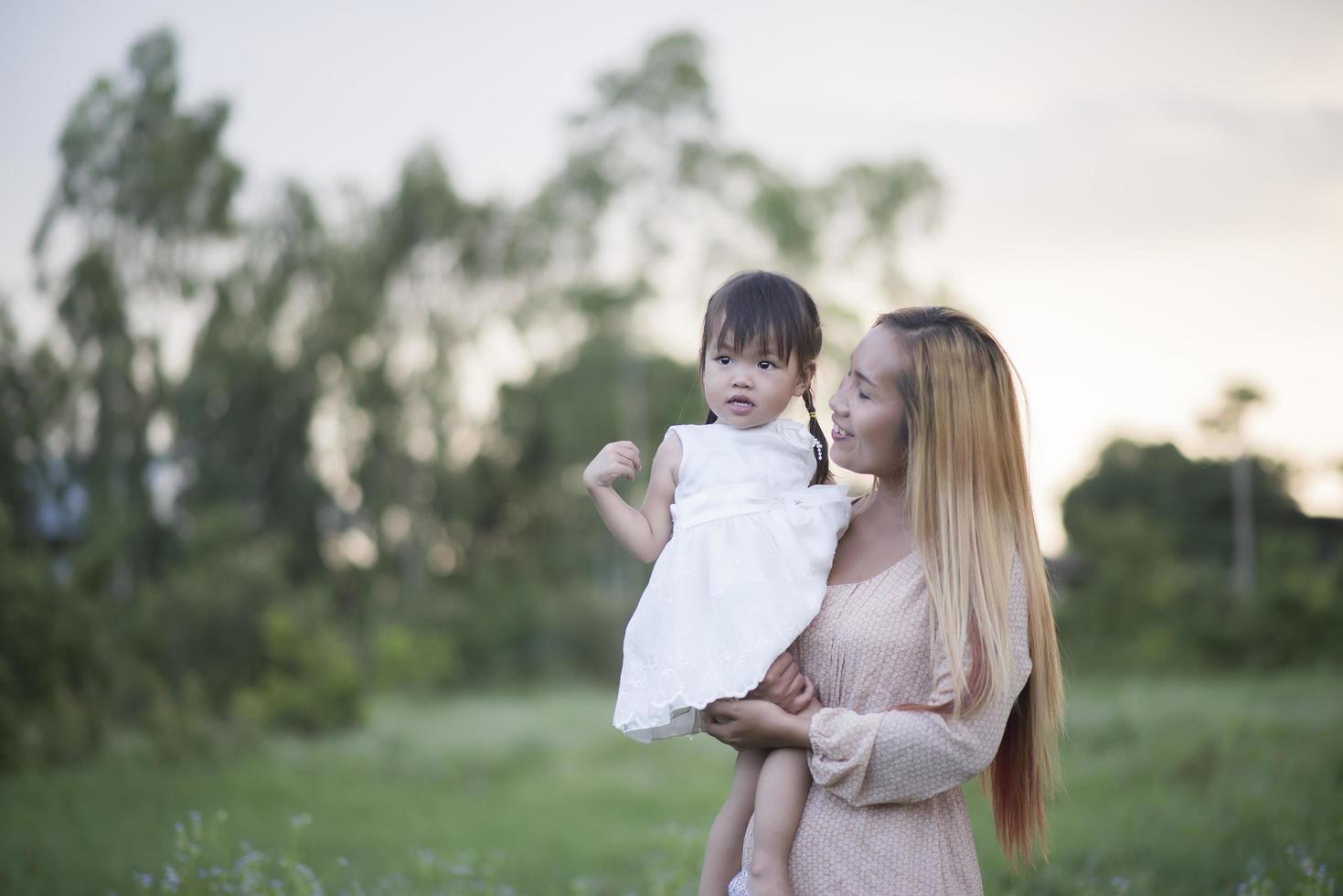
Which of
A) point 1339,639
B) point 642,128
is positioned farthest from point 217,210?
point 1339,639

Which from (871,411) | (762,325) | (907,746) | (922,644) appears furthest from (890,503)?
(907,746)

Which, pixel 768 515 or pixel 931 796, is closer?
pixel 931 796

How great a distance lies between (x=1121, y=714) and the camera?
472 inches

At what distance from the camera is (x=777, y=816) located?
259 centimetres

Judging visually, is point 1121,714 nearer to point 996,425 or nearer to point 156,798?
point 156,798

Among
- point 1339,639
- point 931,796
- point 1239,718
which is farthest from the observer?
point 1339,639

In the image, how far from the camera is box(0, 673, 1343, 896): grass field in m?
6.46

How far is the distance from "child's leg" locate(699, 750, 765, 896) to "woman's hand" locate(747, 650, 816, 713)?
175mm

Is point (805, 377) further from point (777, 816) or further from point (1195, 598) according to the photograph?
point (1195, 598)

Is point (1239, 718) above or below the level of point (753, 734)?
below

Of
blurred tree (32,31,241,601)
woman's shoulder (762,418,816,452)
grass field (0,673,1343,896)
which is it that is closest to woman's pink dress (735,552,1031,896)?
woman's shoulder (762,418,816,452)

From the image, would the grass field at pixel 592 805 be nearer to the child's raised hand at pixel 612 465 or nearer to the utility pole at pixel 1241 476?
the child's raised hand at pixel 612 465

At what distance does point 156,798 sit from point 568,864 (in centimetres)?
410

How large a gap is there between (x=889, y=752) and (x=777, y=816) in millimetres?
305
